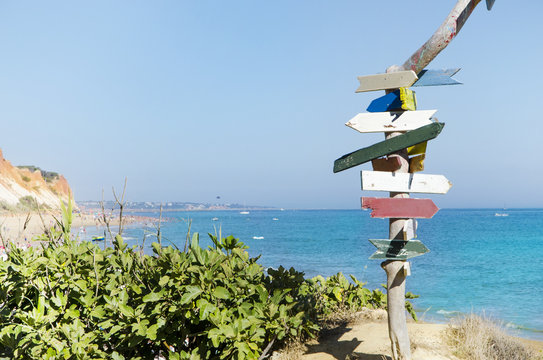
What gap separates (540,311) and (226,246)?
14235mm

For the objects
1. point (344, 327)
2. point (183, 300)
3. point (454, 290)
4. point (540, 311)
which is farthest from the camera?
point (454, 290)

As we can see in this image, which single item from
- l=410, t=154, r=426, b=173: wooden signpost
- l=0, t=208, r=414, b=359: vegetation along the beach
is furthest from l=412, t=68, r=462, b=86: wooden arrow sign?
l=0, t=208, r=414, b=359: vegetation along the beach

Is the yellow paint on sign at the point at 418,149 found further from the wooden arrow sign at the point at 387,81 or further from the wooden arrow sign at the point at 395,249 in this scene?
the wooden arrow sign at the point at 395,249

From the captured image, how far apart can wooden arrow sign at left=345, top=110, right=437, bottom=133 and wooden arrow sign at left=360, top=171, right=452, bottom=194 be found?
0.48 meters

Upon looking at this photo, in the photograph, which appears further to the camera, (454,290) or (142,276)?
(454,290)

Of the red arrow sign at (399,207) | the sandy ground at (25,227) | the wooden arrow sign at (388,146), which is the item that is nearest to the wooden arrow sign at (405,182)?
the red arrow sign at (399,207)

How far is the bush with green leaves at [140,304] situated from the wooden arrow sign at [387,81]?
2.23m

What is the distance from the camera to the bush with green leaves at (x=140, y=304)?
3.67m

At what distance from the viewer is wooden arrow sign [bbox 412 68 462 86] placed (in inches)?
167

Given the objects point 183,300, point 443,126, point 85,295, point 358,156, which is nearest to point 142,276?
point 85,295

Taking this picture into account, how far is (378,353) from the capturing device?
443 cm

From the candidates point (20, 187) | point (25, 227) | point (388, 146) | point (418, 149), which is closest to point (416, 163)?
point (418, 149)

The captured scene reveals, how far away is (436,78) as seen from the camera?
14.1ft

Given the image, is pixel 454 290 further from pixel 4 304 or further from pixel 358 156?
pixel 4 304
